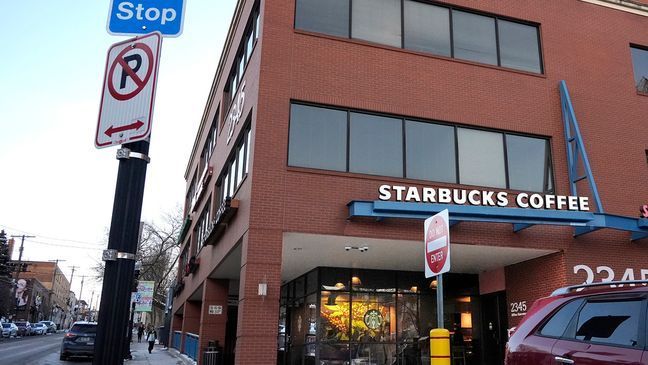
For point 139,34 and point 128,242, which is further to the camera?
point 139,34

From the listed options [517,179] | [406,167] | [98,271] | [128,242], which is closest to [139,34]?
[128,242]

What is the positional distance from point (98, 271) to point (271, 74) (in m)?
52.0

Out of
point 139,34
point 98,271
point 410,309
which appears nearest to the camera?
point 139,34

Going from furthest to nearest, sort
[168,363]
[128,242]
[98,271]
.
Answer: [98,271]
[168,363]
[128,242]

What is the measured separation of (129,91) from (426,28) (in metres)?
13.3

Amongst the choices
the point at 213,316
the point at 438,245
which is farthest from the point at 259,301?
the point at 213,316

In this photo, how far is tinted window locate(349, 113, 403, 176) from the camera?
14203 millimetres

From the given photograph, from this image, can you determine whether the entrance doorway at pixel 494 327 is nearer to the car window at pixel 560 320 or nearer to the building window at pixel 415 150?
the building window at pixel 415 150

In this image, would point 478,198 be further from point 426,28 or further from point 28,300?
point 28,300

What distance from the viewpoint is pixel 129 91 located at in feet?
12.3

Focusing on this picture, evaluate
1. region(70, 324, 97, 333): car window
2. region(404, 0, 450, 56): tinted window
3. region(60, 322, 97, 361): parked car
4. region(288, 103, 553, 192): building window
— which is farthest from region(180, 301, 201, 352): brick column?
region(404, 0, 450, 56): tinted window

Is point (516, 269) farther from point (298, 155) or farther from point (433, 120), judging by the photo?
point (298, 155)

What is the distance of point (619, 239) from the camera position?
15.1 meters

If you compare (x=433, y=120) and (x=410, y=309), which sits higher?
(x=433, y=120)
